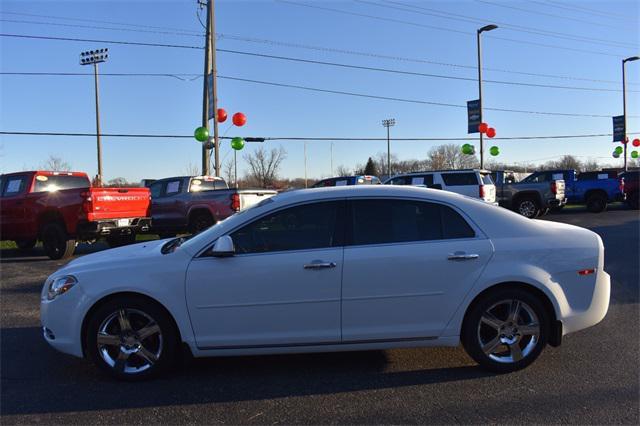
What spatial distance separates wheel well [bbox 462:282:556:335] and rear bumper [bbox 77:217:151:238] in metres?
9.24

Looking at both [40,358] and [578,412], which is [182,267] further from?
[578,412]

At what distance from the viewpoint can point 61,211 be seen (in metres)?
11.5

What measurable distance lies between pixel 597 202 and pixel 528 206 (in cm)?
415

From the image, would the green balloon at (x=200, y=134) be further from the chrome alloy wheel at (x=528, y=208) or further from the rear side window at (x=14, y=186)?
the chrome alloy wheel at (x=528, y=208)

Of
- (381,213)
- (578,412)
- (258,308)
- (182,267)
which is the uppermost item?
(381,213)

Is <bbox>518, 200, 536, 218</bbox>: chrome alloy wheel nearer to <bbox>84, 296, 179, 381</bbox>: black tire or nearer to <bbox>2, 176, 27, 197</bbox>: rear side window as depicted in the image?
<bbox>2, 176, 27, 197</bbox>: rear side window

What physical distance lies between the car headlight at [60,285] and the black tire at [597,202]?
22.8 meters

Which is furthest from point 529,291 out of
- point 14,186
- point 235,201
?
point 14,186

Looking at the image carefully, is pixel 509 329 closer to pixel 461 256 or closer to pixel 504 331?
pixel 504 331

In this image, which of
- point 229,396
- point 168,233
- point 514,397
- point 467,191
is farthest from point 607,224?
point 229,396

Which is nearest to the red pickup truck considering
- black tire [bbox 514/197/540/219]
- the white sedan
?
the white sedan

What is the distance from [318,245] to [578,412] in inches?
87.1

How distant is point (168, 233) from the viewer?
48.4 feet

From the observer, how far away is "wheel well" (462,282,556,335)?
4.19 meters
